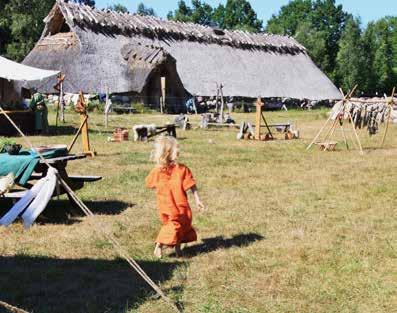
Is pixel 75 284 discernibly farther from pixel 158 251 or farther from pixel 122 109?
pixel 122 109

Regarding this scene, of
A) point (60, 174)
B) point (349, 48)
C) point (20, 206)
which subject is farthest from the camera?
point (349, 48)

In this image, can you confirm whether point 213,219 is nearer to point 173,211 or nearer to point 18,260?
point 173,211

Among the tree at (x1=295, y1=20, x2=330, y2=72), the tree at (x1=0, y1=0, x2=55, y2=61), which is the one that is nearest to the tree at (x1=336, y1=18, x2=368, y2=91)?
the tree at (x1=295, y1=20, x2=330, y2=72)

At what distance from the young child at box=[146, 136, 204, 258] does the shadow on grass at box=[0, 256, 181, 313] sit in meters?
0.36

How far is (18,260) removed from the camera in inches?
278

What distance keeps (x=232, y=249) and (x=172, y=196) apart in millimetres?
958

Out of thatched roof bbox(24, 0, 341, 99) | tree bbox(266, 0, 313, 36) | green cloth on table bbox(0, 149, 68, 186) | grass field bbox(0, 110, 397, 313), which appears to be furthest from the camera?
tree bbox(266, 0, 313, 36)

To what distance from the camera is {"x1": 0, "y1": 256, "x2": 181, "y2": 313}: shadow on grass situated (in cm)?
571

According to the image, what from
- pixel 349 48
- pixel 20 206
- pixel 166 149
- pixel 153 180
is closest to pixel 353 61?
pixel 349 48

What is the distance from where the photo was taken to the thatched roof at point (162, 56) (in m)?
34.9

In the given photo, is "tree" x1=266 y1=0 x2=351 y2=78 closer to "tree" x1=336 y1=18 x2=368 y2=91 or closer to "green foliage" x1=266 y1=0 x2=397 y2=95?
"green foliage" x1=266 y1=0 x2=397 y2=95

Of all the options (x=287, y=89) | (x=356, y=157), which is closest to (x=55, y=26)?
(x=287, y=89)

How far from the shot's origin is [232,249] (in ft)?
25.0

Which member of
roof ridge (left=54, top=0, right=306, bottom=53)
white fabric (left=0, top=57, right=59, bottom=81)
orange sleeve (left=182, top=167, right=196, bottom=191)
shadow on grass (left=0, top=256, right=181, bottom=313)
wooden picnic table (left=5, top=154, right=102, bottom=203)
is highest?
roof ridge (left=54, top=0, right=306, bottom=53)
